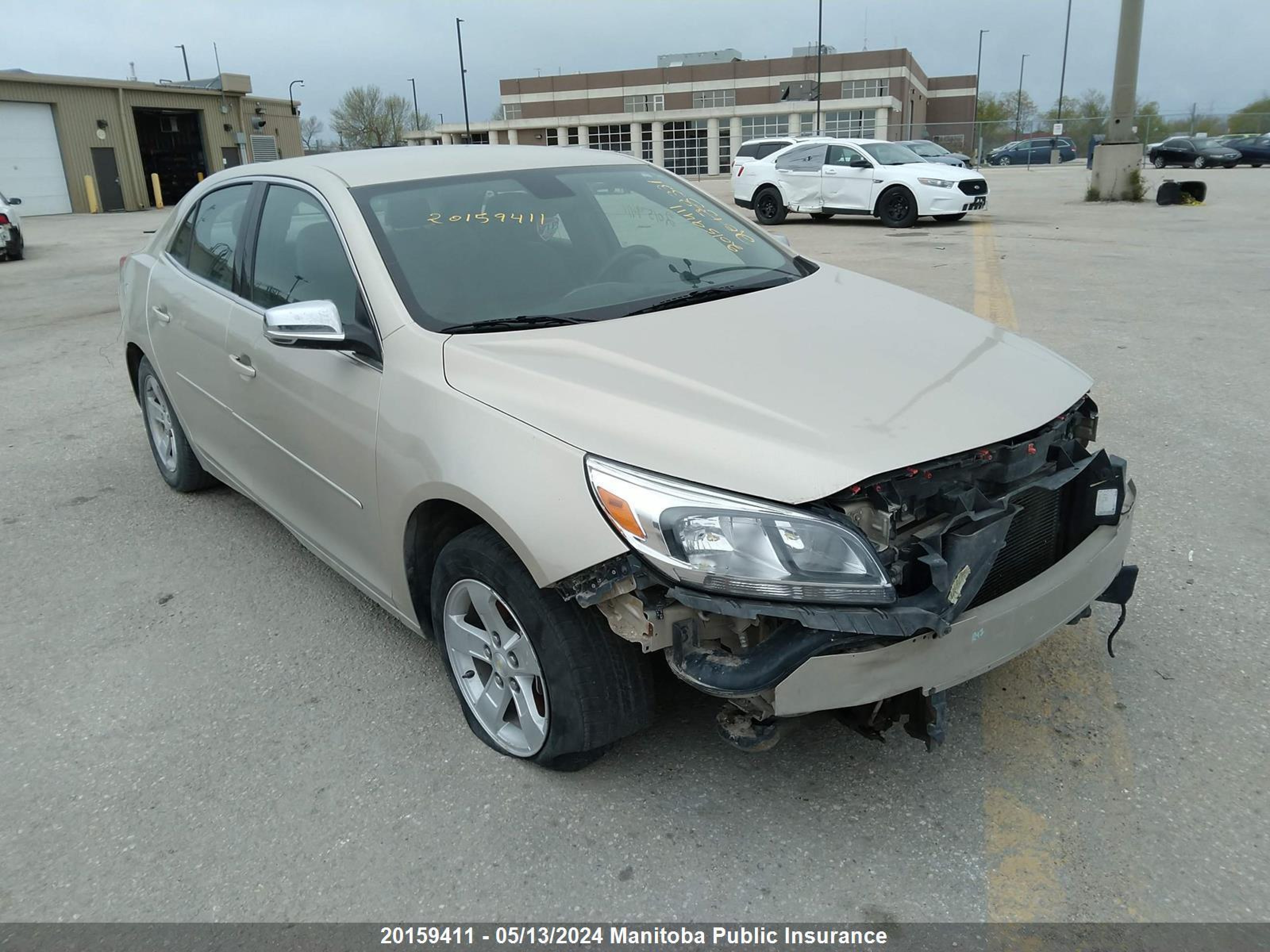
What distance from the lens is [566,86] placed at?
79.2 metres

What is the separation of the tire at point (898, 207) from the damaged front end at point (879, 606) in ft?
53.7

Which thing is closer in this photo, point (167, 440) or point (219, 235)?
point (219, 235)

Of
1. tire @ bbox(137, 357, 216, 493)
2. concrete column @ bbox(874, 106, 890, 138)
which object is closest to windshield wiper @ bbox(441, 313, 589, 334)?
tire @ bbox(137, 357, 216, 493)

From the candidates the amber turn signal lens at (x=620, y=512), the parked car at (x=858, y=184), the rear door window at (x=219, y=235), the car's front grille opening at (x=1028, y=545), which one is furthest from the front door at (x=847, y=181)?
the amber turn signal lens at (x=620, y=512)

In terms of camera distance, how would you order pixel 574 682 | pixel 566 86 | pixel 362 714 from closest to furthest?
pixel 574 682, pixel 362 714, pixel 566 86

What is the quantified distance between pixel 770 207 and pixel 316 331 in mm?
17955

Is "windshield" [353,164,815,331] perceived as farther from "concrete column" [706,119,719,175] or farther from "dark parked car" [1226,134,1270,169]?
"concrete column" [706,119,719,175]

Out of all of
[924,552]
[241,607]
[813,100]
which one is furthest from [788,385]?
[813,100]

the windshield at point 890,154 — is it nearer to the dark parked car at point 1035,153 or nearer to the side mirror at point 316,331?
the side mirror at point 316,331

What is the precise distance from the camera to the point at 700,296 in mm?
3273

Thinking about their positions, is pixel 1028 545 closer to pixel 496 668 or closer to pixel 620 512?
pixel 620 512

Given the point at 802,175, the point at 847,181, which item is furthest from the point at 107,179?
the point at 847,181

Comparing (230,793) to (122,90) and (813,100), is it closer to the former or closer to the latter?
(122,90)

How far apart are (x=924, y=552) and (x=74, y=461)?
516cm
